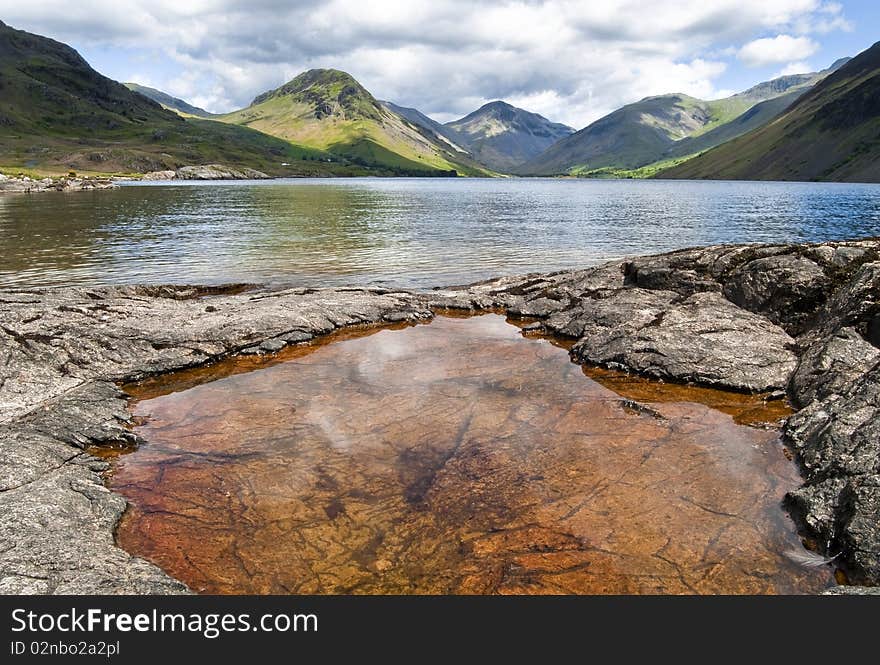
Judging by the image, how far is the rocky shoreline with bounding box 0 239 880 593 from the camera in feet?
28.6

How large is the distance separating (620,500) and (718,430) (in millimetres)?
4661

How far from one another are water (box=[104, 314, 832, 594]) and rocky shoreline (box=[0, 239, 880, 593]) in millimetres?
769

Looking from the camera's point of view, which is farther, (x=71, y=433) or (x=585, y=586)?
(x=71, y=433)

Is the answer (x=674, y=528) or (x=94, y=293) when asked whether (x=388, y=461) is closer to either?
(x=674, y=528)

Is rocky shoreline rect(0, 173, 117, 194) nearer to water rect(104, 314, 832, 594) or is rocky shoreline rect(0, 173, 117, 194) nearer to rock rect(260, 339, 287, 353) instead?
rock rect(260, 339, 287, 353)

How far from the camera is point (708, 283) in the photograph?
22656mm

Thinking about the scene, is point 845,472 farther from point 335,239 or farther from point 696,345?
point 335,239

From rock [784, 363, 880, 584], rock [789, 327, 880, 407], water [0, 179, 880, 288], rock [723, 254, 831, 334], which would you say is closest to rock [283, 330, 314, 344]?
water [0, 179, 880, 288]

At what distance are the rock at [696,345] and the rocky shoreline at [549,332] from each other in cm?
7

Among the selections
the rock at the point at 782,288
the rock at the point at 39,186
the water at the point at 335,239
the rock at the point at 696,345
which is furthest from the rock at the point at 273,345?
the rock at the point at 39,186

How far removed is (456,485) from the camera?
10969 millimetres

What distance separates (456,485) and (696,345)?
1110 centimetres

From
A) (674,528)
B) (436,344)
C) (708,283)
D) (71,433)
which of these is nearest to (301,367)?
(436,344)

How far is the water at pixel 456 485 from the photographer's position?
8656mm
